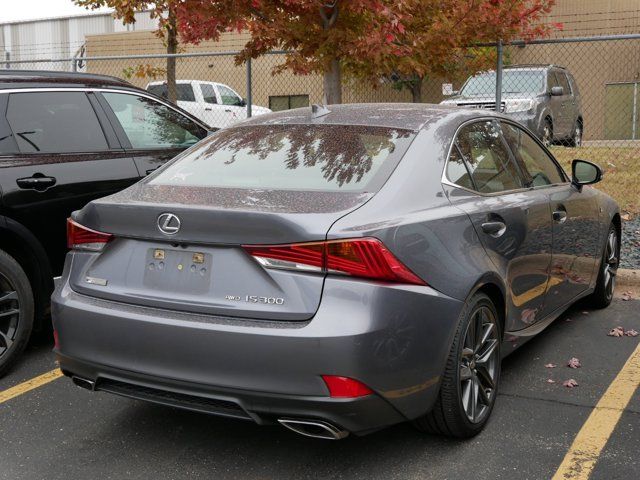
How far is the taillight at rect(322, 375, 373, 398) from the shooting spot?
9.86 ft

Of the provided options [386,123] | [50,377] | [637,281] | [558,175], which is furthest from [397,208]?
[637,281]

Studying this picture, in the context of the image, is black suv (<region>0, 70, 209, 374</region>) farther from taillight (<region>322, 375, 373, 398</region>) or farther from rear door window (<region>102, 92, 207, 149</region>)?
taillight (<region>322, 375, 373, 398</region>)

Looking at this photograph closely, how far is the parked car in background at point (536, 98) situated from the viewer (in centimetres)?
1306

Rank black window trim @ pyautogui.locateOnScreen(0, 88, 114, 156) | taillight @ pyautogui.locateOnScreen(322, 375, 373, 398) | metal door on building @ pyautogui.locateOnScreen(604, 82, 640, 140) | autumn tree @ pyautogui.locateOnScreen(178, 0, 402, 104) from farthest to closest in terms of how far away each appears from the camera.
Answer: metal door on building @ pyautogui.locateOnScreen(604, 82, 640, 140) → autumn tree @ pyautogui.locateOnScreen(178, 0, 402, 104) → black window trim @ pyautogui.locateOnScreen(0, 88, 114, 156) → taillight @ pyautogui.locateOnScreen(322, 375, 373, 398)

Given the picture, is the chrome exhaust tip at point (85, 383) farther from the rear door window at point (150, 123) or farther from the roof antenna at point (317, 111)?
the rear door window at point (150, 123)

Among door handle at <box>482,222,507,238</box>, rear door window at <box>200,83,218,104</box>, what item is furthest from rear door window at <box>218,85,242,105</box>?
door handle at <box>482,222,507,238</box>

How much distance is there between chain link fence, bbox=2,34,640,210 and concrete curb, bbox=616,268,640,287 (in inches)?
108

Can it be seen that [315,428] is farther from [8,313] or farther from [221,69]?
[221,69]

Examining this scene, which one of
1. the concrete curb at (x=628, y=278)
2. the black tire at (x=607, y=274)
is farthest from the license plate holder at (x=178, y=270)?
the concrete curb at (x=628, y=278)

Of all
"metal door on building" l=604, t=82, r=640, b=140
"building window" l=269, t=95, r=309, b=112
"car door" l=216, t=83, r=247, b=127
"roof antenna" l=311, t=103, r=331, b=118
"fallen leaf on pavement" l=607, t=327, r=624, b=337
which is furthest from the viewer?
"building window" l=269, t=95, r=309, b=112

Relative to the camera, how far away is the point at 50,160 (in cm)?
504

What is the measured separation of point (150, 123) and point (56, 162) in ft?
3.14

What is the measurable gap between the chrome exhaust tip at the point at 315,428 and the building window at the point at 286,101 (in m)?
24.0

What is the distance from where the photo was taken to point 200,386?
315 centimetres
